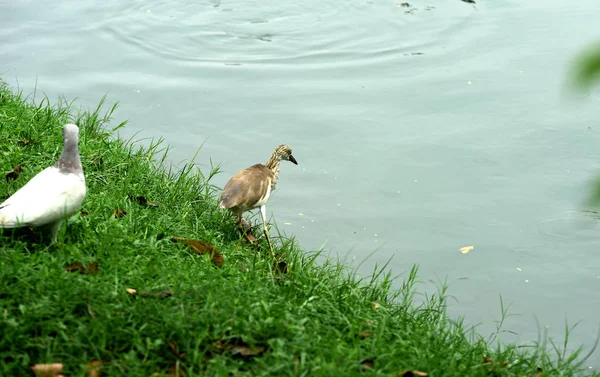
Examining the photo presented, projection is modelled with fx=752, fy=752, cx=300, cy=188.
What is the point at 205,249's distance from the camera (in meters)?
5.10

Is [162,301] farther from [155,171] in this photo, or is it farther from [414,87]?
[414,87]

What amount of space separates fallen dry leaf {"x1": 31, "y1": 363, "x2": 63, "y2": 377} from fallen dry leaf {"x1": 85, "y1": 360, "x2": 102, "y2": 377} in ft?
0.39

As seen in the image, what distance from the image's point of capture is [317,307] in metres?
4.51

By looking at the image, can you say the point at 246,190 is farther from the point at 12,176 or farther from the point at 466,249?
the point at 466,249

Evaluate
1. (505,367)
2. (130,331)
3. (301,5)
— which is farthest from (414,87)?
(130,331)

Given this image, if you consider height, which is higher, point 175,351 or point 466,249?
point 175,351

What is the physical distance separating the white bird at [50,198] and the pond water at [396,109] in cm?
259

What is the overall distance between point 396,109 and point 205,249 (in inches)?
181

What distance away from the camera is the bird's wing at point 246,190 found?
5.69 meters

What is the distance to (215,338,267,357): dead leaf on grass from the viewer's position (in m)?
3.71

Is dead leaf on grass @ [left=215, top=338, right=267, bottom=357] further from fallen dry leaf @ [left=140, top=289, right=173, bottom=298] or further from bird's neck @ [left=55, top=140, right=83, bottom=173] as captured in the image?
bird's neck @ [left=55, top=140, right=83, bottom=173]

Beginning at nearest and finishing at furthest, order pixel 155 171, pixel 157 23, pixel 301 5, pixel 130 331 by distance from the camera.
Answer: pixel 130 331, pixel 155 171, pixel 157 23, pixel 301 5

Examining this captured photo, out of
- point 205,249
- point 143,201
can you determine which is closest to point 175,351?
point 205,249

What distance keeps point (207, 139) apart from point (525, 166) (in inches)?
134
